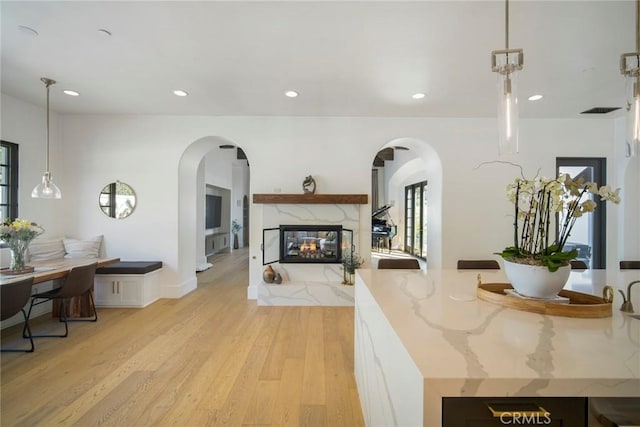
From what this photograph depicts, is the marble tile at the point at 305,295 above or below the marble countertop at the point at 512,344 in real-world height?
below

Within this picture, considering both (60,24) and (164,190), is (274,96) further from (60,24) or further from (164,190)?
(164,190)

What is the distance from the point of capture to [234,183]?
10.3 meters

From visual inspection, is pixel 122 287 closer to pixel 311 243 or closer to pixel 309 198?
pixel 311 243

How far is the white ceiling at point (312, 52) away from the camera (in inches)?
84.0

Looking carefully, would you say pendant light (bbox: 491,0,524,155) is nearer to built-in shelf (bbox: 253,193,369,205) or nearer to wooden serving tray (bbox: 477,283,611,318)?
wooden serving tray (bbox: 477,283,611,318)

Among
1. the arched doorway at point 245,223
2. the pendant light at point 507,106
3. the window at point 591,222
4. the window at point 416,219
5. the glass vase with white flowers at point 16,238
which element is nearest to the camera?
the pendant light at point 507,106

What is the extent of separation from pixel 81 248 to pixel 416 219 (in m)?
7.76

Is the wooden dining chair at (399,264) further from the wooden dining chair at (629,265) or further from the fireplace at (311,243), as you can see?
the wooden dining chair at (629,265)

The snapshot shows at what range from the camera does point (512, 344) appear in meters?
0.99

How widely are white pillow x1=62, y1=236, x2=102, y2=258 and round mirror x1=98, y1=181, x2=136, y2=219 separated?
507 millimetres

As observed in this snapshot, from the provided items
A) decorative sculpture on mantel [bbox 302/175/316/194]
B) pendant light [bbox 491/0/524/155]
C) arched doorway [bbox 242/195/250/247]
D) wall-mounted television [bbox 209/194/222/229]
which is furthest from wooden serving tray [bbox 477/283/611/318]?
arched doorway [bbox 242/195/250/247]

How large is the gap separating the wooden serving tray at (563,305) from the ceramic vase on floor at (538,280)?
6cm

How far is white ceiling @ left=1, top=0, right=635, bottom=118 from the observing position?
7.00 feet

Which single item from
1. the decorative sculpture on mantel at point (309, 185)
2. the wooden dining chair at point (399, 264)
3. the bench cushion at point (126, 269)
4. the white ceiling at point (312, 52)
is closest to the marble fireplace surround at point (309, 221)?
the decorative sculpture on mantel at point (309, 185)
